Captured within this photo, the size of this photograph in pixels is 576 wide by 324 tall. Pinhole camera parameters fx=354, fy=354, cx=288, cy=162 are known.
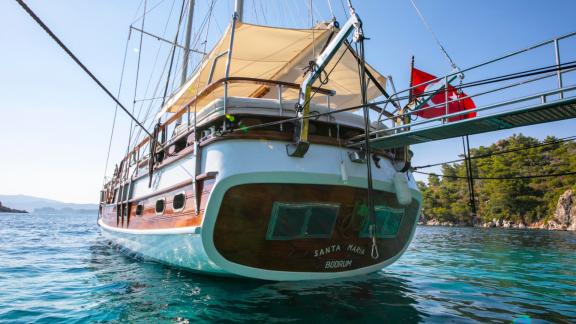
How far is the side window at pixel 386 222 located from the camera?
7.73 meters

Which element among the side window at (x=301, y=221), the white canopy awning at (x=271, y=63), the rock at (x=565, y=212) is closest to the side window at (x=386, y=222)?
the side window at (x=301, y=221)

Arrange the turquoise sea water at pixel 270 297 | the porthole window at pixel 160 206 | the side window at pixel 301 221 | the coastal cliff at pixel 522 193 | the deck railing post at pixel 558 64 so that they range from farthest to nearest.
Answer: the coastal cliff at pixel 522 193, the porthole window at pixel 160 206, the side window at pixel 301 221, the turquoise sea water at pixel 270 297, the deck railing post at pixel 558 64

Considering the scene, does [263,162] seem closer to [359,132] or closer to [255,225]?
[255,225]

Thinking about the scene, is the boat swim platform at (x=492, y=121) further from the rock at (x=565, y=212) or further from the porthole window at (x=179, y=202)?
the rock at (x=565, y=212)

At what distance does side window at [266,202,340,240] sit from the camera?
6.74 m

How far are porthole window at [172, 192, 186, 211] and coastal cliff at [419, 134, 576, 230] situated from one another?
2384 inches

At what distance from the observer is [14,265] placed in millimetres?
10734

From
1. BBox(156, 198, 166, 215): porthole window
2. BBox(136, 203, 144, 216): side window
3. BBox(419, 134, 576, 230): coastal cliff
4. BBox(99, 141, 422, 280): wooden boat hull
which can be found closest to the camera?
BBox(99, 141, 422, 280): wooden boat hull

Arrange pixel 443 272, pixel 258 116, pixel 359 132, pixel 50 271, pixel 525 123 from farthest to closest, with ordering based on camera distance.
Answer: pixel 443 272
pixel 50 271
pixel 359 132
pixel 258 116
pixel 525 123

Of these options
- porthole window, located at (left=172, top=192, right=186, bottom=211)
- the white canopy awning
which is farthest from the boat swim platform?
porthole window, located at (left=172, top=192, right=186, bottom=211)

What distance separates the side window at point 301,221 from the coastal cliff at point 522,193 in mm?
59679

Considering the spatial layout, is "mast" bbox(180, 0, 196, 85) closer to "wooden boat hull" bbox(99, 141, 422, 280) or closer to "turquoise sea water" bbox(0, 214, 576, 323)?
"turquoise sea water" bbox(0, 214, 576, 323)

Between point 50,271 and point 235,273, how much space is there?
21.0ft

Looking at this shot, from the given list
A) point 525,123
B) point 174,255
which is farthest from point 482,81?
point 174,255
